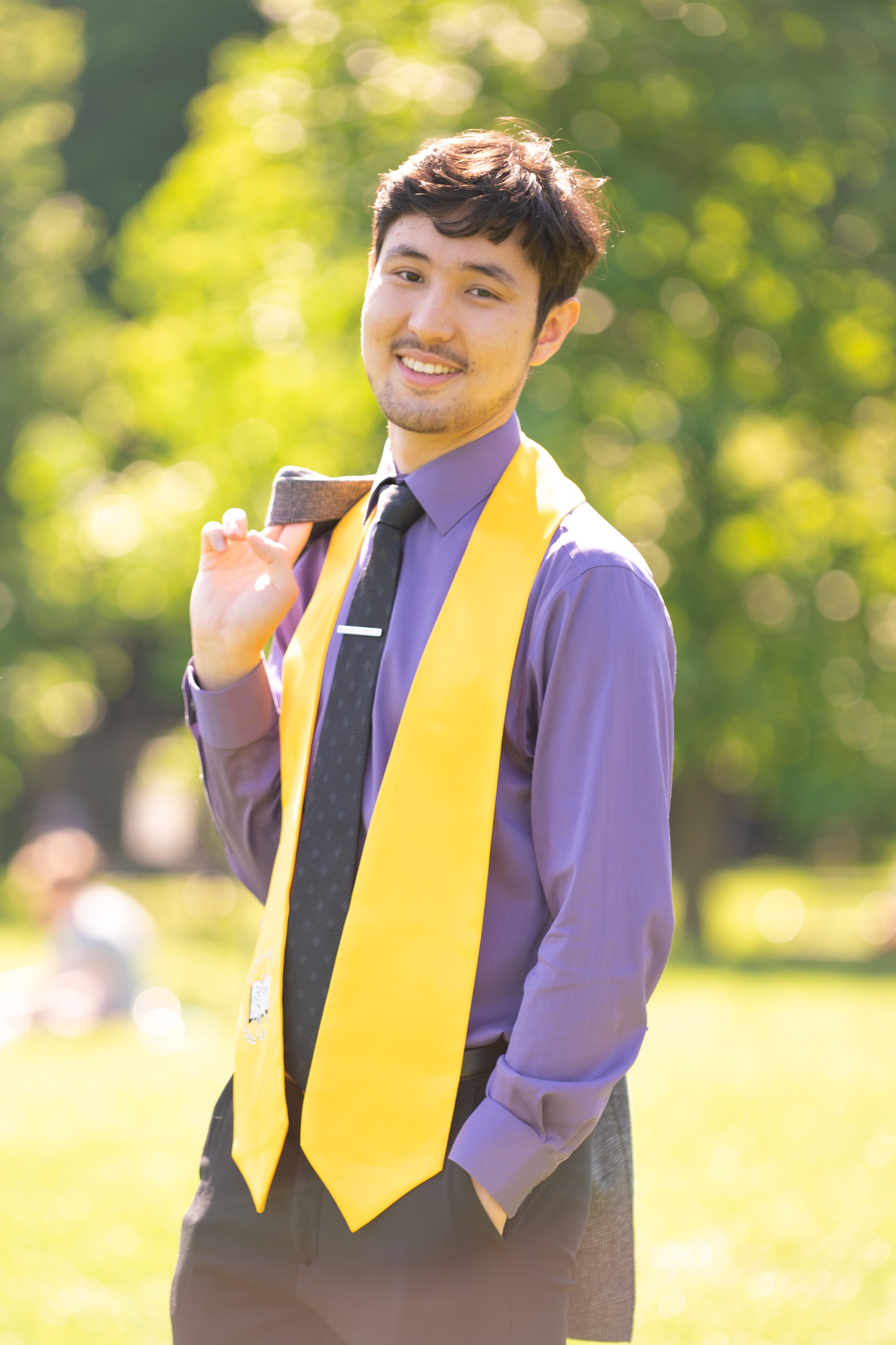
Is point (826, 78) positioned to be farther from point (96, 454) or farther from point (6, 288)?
point (6, 288)

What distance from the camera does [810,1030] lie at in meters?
9.18

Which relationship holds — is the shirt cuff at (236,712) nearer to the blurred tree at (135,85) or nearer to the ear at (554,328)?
the ear at (554,328)

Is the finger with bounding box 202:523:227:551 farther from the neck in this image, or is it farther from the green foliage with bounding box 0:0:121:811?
the green foliage with bounding box 0:0:121:811

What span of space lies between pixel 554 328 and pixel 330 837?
0.89 m

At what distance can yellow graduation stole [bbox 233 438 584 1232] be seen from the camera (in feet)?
6.43

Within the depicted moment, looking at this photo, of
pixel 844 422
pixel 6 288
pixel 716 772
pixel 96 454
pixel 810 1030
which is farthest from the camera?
pixel 6 288

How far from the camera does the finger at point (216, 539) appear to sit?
236 cm

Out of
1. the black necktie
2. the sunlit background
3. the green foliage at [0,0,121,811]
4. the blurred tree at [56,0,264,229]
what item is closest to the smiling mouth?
the black necktie

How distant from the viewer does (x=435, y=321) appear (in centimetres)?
214

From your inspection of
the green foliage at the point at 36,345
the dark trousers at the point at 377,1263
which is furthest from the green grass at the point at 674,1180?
the green foliage at the point at 36,345

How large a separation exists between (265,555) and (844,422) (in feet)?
45.4

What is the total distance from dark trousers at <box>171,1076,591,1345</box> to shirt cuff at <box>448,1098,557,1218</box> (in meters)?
0.06

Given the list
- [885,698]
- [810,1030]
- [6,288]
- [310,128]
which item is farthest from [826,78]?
[6,288]

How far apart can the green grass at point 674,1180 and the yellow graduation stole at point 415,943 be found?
2227 millimetres
